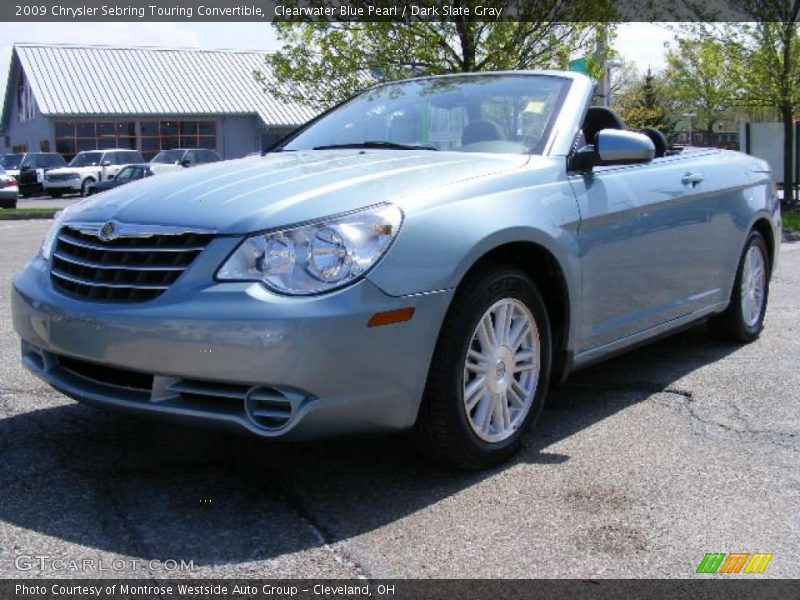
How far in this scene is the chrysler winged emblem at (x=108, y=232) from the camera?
11.2ft

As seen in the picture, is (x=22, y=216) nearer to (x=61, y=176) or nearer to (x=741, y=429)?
(x=61, y=176)

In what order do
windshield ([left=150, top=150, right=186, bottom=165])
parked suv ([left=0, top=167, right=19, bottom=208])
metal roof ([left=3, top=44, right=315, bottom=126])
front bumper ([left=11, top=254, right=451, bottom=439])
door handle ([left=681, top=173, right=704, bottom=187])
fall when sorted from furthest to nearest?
metal roof ([left=3, top=44, right=315, bottom=126])
windshield ([left=150, top=150, right=186, bottom=165])
parked suv ([left=0, top=167, right=19, bottom=208])
door handle ([left=681, top=173, right=704, bottom=187])
front bumper ([left=11, top=254, right=451, bottom=439])

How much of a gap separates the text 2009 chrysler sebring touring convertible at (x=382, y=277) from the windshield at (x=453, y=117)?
2cm

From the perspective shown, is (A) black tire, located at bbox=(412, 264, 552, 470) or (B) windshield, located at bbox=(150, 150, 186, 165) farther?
(B) windshield, located at bbox=(150, 150, 186, 165)

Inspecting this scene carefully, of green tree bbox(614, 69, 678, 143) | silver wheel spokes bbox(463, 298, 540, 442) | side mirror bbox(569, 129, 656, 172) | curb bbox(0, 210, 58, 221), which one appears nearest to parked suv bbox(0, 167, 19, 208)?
curb bbox(0, 210, 58, 221)

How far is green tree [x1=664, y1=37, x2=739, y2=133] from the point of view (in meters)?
20.2

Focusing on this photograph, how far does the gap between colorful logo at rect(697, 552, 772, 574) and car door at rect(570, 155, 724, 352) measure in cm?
137

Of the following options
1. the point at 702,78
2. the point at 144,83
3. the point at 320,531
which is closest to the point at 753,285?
the point at 320,531

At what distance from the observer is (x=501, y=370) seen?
12.3ft

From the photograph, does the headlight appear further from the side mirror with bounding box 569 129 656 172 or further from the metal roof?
the metal roof

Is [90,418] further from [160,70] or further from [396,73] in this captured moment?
A: [160,70]

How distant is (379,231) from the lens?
3271 millimetres

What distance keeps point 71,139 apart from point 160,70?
566 centimetres

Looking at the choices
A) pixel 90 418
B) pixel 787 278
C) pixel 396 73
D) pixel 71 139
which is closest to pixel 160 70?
pixel 71 139
